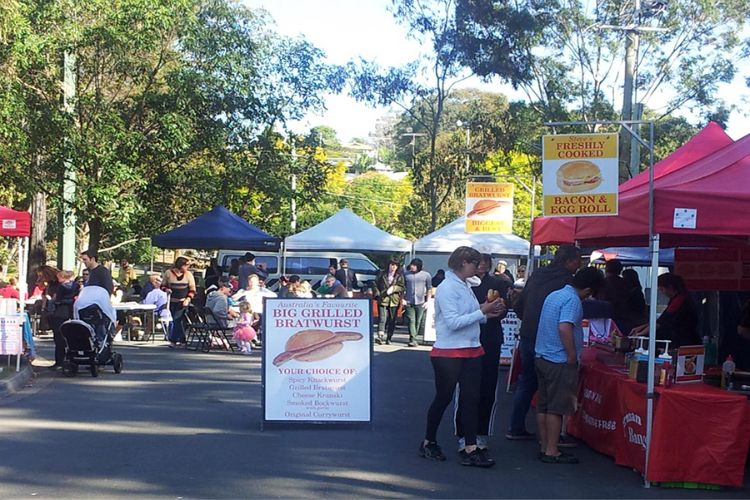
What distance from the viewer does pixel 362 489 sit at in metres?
7.58

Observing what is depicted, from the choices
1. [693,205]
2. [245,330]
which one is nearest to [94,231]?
[245,330]

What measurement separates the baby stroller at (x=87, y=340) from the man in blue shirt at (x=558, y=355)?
7412 mm

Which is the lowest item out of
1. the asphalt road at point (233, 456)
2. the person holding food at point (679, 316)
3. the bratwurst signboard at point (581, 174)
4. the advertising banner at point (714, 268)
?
the asphalt road at point (233, 456)

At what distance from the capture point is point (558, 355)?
847 centimetres

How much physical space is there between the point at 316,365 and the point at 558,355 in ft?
8.66

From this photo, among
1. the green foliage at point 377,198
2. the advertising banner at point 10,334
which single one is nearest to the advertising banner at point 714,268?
the advertising banner at point 10,334

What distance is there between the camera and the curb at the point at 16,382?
12516 mm

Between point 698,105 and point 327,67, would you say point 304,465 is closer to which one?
point 327,67

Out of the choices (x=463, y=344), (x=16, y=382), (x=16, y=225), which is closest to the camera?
(x=463, y=344)

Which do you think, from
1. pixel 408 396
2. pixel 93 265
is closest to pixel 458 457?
pixel 408 396

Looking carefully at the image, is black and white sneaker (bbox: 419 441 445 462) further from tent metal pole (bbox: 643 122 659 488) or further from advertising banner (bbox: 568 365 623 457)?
tent metal pole (bbox: 643 122 659 488)

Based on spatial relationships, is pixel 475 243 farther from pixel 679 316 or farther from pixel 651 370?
pixel 651 370

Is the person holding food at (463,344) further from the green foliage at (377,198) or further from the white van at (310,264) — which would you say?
the green foliage at (377,198)

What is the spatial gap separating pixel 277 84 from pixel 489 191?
24.0 ft
